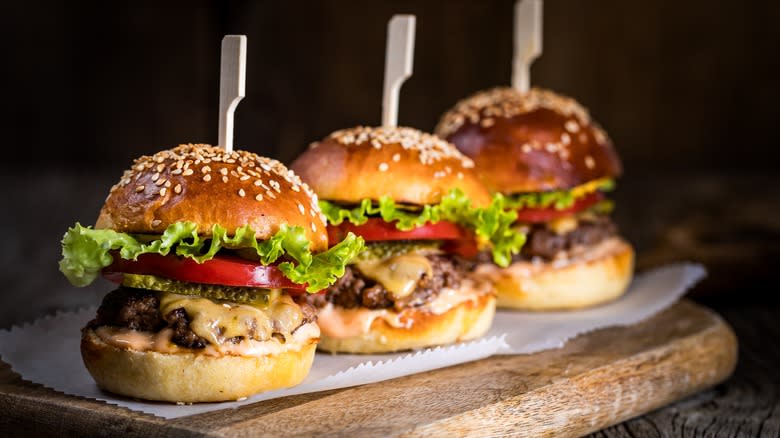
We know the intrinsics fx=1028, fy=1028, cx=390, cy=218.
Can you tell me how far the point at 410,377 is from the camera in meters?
3.98

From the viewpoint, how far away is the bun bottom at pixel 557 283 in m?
5.33

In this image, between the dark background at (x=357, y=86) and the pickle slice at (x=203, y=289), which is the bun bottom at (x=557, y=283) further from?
the pickle slice at (x=203, y=289)

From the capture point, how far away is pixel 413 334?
432 centimetres

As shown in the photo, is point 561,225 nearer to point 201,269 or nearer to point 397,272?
point 397,272

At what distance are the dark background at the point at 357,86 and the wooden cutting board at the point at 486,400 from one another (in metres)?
2.45

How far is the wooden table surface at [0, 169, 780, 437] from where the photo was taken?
4.43 metres

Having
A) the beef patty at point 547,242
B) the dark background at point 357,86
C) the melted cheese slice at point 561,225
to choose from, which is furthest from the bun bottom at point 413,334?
the dark background at point 357,86

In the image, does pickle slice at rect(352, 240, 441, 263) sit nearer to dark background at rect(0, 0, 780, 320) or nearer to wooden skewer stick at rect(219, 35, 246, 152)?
wooden skewer stick at rect(219, 35, 246, 152)

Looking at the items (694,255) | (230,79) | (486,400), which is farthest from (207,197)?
(694,255)

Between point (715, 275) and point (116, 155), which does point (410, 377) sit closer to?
point (715, 275)

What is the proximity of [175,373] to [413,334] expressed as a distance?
1.24 meters

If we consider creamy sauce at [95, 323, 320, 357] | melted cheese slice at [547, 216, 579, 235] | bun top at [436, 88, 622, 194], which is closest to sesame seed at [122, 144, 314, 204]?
creamy sauce at [95, 323, 320, 357]

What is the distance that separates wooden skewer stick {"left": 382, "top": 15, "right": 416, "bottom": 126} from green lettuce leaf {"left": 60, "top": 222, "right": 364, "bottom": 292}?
1.37 metres

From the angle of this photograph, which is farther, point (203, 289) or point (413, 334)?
point (413, 334)
